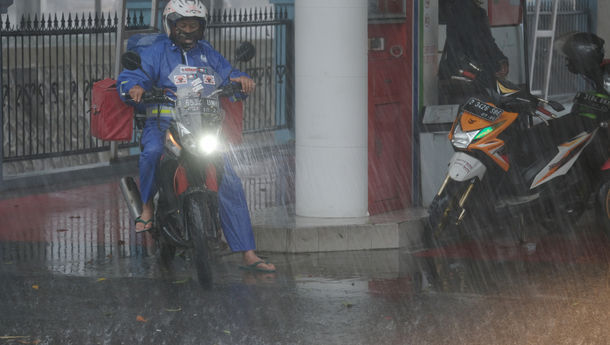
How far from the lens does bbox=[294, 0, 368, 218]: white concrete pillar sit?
8.24 m

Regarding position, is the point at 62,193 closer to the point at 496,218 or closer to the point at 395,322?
the point at 496,218

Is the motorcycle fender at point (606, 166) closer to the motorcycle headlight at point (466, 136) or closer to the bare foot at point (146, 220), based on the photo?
the motorcycle headlight at point (466, 136)

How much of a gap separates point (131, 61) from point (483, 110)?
2.54 meters

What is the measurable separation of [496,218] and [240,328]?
318 centimetres

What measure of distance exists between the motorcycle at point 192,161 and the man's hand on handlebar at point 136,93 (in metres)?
0.06

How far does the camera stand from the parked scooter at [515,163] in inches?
308

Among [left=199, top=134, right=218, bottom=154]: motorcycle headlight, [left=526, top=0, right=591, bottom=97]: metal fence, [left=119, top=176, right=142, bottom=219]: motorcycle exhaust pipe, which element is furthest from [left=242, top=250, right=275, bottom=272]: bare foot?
[left=526, top=0, right=591, bottom=97]: metal fence

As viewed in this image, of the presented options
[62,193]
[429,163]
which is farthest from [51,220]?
[429,163]

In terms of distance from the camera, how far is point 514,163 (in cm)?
834

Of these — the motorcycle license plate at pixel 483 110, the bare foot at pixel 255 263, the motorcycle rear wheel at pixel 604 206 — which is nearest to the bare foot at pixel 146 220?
the bare foot at pixel 255 263

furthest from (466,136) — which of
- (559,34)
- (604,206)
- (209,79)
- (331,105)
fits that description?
(559,34)

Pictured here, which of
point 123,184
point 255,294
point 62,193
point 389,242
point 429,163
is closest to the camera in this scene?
point 255,294

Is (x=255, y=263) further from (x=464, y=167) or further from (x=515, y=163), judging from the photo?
(x=515, y=163)

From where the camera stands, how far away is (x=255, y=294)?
259 inches
